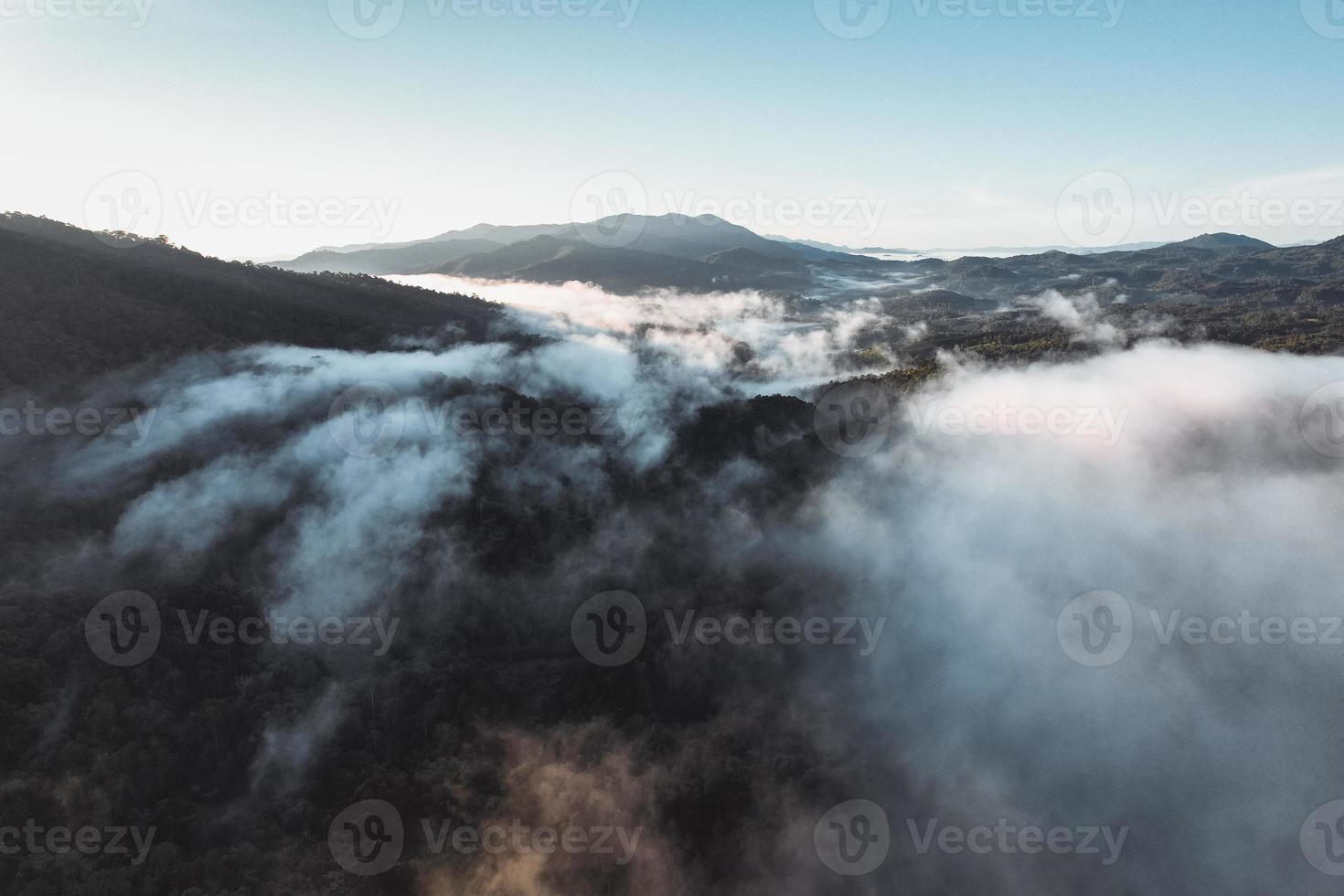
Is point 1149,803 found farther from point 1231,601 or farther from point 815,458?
point 815,458

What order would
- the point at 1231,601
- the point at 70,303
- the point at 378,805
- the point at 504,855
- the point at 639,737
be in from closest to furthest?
the point at 504,855 → the point at 378,805 → the point at 639,737 → the point at 70,303 → the point at 1231,601

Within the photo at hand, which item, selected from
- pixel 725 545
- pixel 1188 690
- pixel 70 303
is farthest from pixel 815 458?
pixel 70 303

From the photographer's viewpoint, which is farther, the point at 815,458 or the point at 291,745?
the point at 815,458

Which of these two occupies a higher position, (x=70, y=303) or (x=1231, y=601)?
(x=70, y=303)

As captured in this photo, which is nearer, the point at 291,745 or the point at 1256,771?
the point at 291,745

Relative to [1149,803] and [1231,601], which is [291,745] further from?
[1231,601]

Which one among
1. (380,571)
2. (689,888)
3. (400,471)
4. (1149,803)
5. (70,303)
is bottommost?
(1149,803)

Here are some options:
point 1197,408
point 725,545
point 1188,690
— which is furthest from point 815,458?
point 1197,408

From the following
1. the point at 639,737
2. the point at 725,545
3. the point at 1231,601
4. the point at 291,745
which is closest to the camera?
the point at 291,745

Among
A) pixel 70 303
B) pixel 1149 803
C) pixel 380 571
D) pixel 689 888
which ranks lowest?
pixel 1149 803
